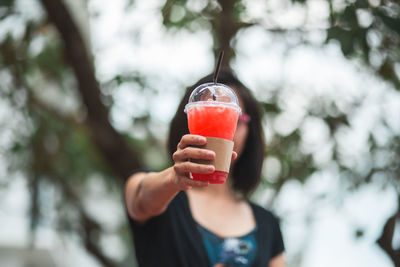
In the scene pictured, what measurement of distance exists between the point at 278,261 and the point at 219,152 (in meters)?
1.22

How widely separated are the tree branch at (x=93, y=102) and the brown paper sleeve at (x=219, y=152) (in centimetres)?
320

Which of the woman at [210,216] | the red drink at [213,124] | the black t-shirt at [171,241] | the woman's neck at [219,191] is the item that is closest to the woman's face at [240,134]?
the woman at [210,216]

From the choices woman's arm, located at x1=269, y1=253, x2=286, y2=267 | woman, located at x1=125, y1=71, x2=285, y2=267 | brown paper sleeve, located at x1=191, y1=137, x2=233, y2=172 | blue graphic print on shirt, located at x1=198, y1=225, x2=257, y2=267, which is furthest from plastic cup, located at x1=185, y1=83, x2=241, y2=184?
woman's arm, located at x1=269, y1=253, x2=286, y2=267

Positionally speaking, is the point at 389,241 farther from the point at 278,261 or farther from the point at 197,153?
the point at 197,153

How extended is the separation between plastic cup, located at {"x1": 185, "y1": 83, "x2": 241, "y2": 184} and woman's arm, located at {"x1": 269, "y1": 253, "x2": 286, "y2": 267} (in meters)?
1.13

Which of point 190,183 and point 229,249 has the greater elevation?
point 190,183

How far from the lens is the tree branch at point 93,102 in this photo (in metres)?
4.05

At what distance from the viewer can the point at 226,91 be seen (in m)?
1.21

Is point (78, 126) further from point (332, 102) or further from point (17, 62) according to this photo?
point (332, 102)

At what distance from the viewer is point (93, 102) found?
420 cm

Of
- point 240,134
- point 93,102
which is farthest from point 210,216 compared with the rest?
point 93,102

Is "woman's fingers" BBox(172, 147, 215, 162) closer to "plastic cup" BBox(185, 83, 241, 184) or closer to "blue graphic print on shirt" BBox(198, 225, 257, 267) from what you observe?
"plastic cup" BBox(185, 83, 241, 184)

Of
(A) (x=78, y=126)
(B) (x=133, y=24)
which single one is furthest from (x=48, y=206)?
(B) (x=133, y=24)

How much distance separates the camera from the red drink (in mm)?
1089
